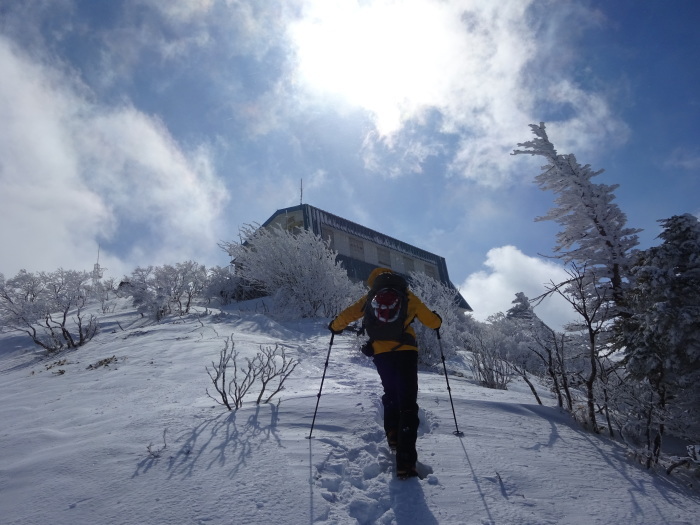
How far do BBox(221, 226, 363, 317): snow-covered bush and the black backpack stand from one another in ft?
31.6

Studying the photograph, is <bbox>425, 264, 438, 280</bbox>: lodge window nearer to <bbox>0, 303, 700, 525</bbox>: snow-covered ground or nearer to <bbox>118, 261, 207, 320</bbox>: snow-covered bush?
<bbox>118, 261, 207, 320</bbox>: snow-covered bush

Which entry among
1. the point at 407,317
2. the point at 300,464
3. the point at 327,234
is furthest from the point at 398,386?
the point at 327,234

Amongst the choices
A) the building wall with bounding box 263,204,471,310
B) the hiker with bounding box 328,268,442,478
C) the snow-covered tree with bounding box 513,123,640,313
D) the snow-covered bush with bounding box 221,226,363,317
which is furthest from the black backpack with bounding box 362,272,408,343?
the building wall with bounding box 263,204,471,310

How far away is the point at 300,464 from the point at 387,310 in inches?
55.8

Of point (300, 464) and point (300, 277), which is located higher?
point (300, 277)

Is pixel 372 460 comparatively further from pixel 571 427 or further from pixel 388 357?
pixel 571 427

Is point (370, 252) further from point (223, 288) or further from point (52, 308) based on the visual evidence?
point (52, 308)

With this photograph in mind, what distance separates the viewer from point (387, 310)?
3523 millimetres

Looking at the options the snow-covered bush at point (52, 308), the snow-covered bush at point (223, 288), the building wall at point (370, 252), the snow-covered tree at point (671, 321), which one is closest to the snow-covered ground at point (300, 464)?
the snow-covered tree at point (671, 321)

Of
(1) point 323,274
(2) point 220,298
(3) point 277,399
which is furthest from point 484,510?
(2) point 220,298

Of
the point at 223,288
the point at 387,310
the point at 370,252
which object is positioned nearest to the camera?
the point at 387,310

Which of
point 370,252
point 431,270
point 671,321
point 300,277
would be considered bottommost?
point 671,321

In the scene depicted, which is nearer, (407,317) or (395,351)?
(395,351)

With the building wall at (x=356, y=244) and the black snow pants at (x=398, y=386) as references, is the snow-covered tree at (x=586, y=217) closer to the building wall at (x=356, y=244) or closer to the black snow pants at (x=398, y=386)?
the black snow pants at (x=398, y=386)
